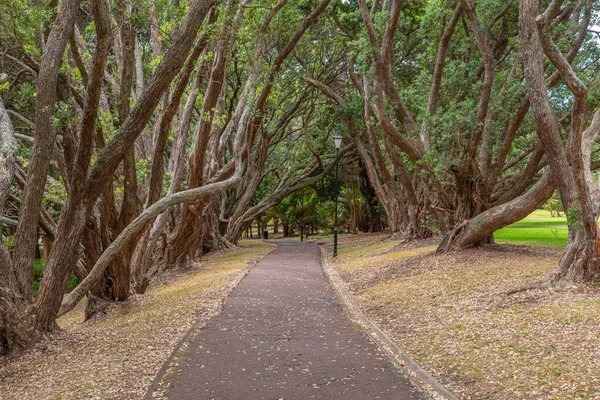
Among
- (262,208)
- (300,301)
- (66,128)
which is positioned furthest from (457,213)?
(262,208)

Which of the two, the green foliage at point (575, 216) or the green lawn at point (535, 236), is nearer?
the green foliage at point (575, 216)

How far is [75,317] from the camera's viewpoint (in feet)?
46.7

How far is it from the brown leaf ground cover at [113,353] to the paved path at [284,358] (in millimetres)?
448

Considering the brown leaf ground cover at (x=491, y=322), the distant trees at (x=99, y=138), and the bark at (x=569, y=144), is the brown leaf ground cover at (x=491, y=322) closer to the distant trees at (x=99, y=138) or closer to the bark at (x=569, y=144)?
the bark at (x=569, y=144)

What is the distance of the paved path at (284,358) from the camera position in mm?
5895

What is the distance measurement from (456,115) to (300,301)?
582cm

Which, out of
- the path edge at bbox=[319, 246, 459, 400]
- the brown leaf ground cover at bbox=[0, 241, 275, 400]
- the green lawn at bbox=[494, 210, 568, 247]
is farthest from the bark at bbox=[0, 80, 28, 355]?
the green lawn at bbox=[494, 210, 568, 247]

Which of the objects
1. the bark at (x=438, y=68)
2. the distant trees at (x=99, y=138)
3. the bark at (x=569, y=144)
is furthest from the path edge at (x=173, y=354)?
the bark at (x=438, y=68)

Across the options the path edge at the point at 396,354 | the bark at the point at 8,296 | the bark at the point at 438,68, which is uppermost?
the bark at the point at 438,68

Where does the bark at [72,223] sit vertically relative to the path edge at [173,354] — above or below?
above

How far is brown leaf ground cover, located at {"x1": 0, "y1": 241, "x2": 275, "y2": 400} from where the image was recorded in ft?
20.1

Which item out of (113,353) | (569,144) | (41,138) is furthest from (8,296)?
(569,144)

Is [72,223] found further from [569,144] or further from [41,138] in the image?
[569,144]

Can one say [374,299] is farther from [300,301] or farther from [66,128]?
[66,128]
